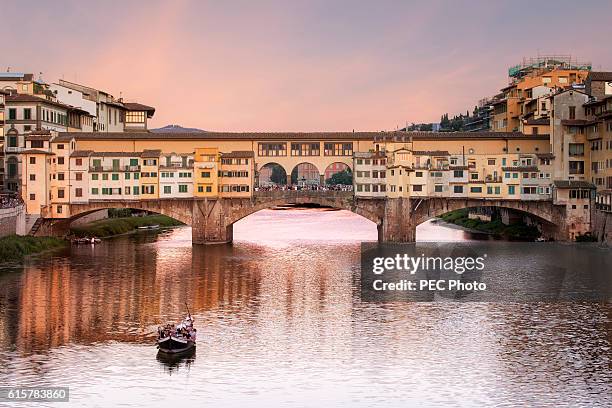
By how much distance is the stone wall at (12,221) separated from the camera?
6462 cm

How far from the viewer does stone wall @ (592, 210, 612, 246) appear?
69875 mm

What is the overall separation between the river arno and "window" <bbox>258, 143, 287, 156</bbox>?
63.0ft

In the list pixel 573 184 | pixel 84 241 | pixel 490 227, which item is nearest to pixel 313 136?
pixel 84 241

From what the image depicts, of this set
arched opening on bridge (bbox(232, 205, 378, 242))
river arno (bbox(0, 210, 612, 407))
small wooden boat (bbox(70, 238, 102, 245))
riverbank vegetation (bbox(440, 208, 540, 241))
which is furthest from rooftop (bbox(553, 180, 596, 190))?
small wooden boat (bbox(70, 238, 102, 245))

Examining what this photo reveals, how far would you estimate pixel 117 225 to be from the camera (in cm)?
8881

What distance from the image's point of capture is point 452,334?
39969 millimetres

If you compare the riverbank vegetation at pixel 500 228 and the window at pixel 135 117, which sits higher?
the window at pixel 135 117

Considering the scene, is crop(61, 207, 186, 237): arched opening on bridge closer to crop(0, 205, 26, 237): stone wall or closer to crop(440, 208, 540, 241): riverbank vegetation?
crop(0, 205, 26, 237): stone wall

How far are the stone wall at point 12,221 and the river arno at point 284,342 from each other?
6.21 meters

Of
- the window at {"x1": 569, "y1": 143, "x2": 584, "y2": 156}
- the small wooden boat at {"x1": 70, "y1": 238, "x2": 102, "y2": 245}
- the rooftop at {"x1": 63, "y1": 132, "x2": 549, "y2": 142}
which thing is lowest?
the small wooden boat at {"x1": 70, "y1": 238, "x2": 102, "y2": 245}

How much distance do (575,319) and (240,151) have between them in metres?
39.2

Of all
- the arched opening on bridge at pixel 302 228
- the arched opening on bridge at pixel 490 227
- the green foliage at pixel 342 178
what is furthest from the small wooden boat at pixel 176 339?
the green foliage at pixel 342 178

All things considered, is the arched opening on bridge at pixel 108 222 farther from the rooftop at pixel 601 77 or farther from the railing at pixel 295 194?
the rooftop at pixel 601 77

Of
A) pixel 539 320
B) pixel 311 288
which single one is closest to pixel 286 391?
pixel 539 320
